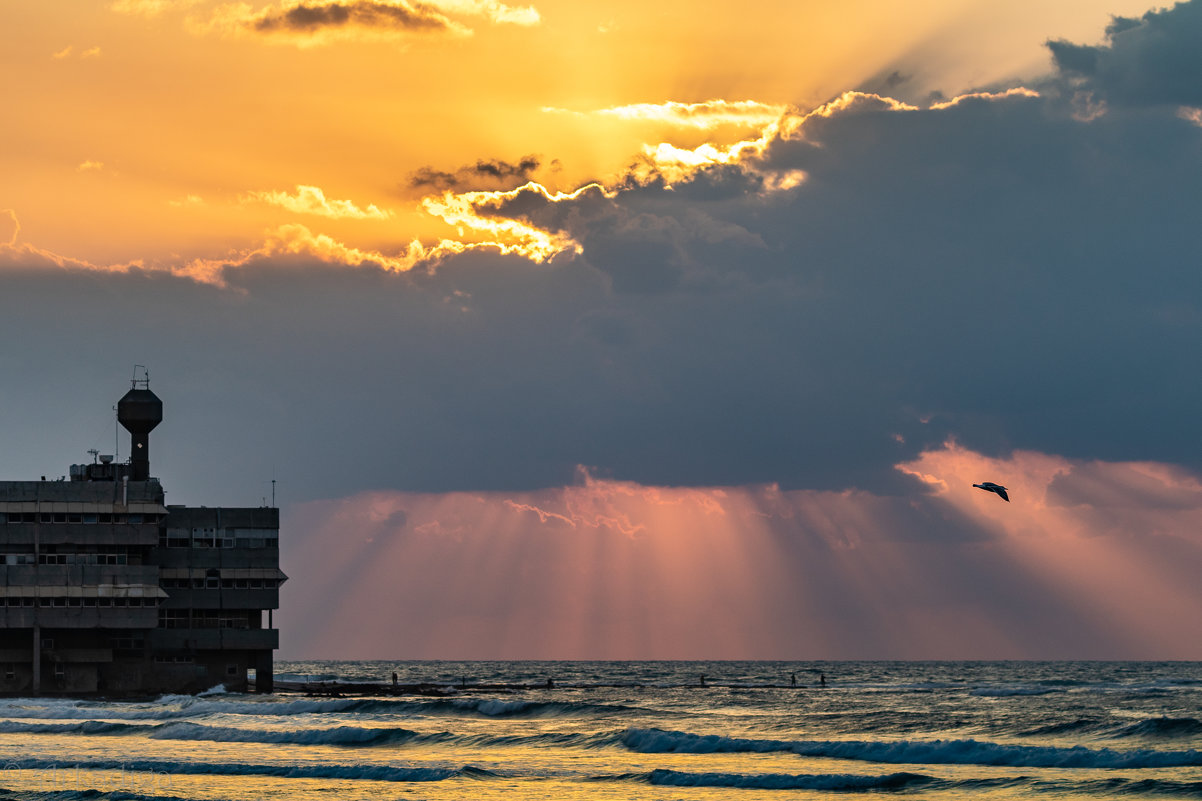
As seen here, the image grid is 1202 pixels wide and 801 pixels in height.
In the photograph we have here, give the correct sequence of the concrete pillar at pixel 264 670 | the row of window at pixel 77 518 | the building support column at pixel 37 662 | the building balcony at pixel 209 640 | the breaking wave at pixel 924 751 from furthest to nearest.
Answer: the concrete pillar at pixel 264 670 → the building balcony at pixel 209 640 → the row of window at pixel 77 518 → the building support column at pixel 37 662 → the breaking wave at pixel 924 751

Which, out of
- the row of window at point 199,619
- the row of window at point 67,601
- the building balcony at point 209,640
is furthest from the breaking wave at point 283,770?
the row of window at point 199,619

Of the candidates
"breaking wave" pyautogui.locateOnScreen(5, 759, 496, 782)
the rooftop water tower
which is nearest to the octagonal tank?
the rooftop water tower

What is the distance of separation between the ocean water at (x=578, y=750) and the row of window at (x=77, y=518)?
1379 centimetres

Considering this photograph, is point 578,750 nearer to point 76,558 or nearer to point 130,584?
point 130,584

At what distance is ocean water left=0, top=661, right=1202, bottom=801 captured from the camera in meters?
57.0

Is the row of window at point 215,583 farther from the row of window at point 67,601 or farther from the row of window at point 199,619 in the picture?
the row of window at point 67,601

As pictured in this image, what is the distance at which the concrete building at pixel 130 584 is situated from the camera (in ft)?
355

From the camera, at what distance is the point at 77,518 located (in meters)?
110

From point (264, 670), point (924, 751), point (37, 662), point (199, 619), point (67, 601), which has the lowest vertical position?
point (924, 751)

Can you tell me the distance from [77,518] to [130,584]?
656cm

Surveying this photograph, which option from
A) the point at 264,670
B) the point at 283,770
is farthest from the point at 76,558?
the point at 283,770

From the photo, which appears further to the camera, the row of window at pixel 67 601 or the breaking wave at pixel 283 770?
the row of window at pixel 67 601

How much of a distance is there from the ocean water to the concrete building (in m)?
5.68

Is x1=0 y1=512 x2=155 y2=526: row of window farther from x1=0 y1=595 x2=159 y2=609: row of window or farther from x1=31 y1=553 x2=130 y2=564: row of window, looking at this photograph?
x1=0 y1=595 x2=159 y2=609: row of window
